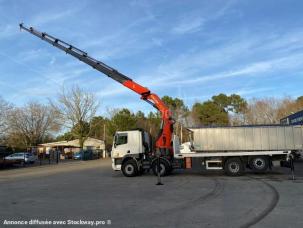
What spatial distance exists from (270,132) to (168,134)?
6.03 m

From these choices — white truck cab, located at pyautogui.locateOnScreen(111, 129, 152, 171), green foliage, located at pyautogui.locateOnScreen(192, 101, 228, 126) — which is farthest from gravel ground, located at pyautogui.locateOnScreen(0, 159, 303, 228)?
green foliage, located at pyautogui.locateOnScreen(192, 101, 228, 126)

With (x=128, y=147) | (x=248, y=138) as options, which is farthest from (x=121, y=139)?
(x=248, y=138)

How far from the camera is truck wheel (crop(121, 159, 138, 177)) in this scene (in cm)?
2225

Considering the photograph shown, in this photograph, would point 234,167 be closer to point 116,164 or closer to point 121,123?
point 116,164

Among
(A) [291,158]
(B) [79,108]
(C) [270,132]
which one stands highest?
(B) [79,108]

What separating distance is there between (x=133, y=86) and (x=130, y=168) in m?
5.54

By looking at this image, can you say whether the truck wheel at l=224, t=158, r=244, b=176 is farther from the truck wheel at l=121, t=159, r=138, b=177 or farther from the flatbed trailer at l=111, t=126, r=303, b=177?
the truck wheel at l=121, t=159, r=138, b=177

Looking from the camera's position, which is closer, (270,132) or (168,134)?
(270,132)

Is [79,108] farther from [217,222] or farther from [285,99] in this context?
[217,222]

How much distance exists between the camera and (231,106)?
83000 mm

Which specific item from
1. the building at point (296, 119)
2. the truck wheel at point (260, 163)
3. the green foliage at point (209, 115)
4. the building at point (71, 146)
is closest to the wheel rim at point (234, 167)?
the truck wheel at point (260, 163)

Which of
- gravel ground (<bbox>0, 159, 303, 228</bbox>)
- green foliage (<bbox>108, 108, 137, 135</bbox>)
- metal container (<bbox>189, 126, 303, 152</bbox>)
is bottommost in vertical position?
gravel ground (<bbox>0, 159, 303, 228</bbox>)

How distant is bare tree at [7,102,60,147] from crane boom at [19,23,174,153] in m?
54.1

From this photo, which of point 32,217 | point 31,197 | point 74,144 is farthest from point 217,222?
point 74,144
